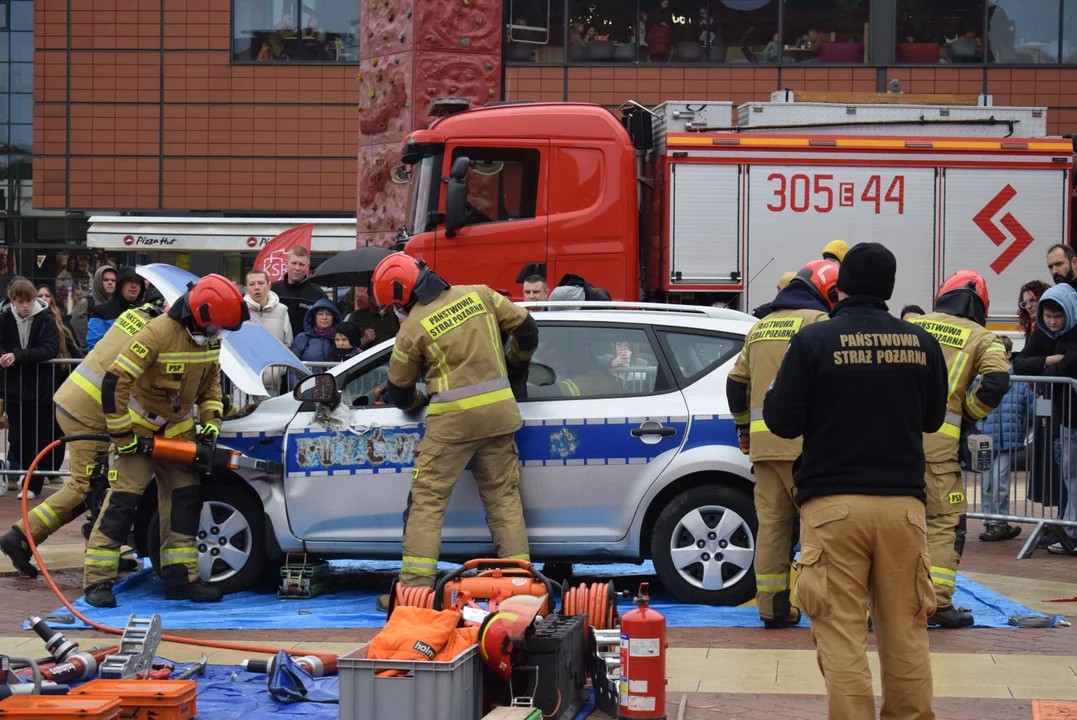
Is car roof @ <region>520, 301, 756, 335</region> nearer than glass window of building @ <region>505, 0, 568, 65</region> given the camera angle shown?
Yes

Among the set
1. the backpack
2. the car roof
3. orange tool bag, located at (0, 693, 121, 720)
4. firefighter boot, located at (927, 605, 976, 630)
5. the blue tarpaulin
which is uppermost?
the backpack

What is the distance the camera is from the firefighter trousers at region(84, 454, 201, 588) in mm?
8102

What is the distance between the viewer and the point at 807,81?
80.8 feet

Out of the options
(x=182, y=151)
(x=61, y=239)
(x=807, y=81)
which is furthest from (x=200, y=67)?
(x=807, y=81)

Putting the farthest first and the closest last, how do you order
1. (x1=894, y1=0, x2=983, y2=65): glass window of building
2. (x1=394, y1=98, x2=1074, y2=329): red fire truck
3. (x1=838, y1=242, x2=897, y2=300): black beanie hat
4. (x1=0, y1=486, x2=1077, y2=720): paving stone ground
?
(x1=894, y1=0, x2=983, y2=65): glass window of building → (x1=394, y1=98, x2=1074, y2=329): red fire truck → (x1=0, y1=486, x2=1077, y2=720): paving stone ground → (x1=838, y1=242, x2=897, y2=300): black beanie hat

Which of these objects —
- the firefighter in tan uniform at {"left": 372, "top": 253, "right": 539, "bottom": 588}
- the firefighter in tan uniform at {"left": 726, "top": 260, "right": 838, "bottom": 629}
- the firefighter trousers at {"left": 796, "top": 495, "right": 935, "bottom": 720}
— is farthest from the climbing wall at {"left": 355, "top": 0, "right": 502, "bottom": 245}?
the firefighter trousers at {"left": 796, "top": 495, "right": 935, "bottom": 720}

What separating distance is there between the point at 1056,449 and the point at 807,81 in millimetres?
15513

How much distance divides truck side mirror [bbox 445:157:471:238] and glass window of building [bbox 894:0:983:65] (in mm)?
14854

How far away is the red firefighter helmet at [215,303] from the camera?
792cm

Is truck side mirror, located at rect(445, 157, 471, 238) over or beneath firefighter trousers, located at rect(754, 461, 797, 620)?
over

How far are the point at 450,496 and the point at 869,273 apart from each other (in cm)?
332

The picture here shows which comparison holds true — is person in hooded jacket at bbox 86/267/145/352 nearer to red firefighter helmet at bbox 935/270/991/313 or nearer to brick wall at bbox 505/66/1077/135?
red firefighter helmet at bbox 935/270/991/313

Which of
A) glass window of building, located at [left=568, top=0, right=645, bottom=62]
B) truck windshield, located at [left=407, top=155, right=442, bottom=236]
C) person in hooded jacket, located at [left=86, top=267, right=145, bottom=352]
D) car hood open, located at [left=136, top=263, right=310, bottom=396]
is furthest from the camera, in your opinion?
glass window of building, located at [left=568, top=0, right=645, bottom=62]

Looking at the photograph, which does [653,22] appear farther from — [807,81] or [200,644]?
[200,644]
